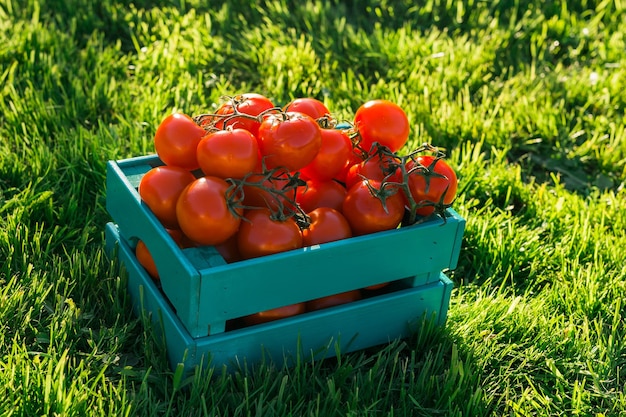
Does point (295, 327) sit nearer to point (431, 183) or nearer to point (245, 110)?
point (431, 183)

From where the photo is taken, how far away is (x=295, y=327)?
2.57 metres

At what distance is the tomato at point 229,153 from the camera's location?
2.46m

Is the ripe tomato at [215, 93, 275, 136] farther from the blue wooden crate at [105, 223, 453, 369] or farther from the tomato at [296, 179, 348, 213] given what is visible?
the blue wooden crate at [105, 223, 453, 369]

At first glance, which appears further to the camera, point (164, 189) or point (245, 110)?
point (245, 110)

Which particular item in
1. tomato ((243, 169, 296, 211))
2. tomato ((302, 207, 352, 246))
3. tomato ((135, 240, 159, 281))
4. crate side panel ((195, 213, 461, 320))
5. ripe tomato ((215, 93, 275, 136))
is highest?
ripe tomato ((215, 93, 275, 136))

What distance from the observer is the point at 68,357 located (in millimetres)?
2510

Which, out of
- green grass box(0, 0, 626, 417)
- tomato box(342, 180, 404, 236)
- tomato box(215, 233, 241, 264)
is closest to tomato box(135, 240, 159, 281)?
green grass box(0, 0, 626, 417)

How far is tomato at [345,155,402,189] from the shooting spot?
2643 millimetres

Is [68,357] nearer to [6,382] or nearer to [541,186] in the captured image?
[6,382]

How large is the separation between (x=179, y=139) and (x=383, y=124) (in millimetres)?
623

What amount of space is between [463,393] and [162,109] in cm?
193

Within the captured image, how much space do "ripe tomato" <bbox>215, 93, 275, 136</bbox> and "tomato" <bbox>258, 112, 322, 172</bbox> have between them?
0.31 ft

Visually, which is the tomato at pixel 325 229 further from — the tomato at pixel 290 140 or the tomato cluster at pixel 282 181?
the tomato at pixel 290 140

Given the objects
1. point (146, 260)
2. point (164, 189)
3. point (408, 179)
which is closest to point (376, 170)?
point (408, 179)
